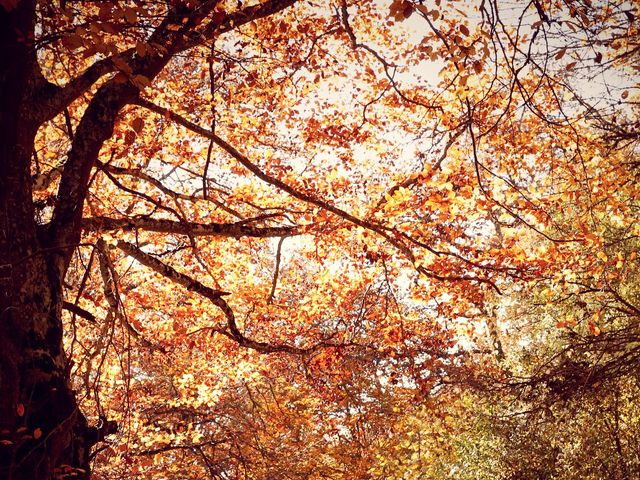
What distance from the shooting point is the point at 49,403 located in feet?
9.51

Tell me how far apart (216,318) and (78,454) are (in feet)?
17.1

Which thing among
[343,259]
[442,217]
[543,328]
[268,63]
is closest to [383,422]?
[543,328]

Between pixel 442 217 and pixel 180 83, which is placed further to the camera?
pixel 180 83

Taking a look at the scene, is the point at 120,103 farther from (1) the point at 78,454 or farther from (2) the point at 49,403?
(1) the point at 78,454

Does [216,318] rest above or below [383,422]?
above

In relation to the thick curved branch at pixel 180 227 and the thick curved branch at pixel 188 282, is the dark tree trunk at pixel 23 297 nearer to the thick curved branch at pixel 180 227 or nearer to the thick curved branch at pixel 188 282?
the thick curved branch at pixel 180 227

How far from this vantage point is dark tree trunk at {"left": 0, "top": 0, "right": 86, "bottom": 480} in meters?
2.72

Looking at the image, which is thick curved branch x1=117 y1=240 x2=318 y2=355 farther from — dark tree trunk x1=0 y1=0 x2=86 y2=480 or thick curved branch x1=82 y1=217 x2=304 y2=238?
dark tree trunk x1=0 y1=0 x2=86 y2=480

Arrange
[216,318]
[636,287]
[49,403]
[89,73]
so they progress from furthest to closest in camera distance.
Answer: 1. [636,287]
2. [216,318]
3. [89,73]
4. [49,403]

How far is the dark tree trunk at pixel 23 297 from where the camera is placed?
2.72 metres

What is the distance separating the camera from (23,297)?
303cm

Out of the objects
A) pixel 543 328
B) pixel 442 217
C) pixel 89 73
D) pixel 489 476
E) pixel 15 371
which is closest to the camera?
pixel 15 371

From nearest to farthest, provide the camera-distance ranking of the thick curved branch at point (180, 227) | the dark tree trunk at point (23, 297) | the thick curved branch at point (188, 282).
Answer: the dark tree trunk at point (23, 297)
the thick curved branch at point (180, 227)
the thick curved branch at point (188, 282)

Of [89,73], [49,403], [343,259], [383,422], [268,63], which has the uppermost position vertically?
[268,63]
